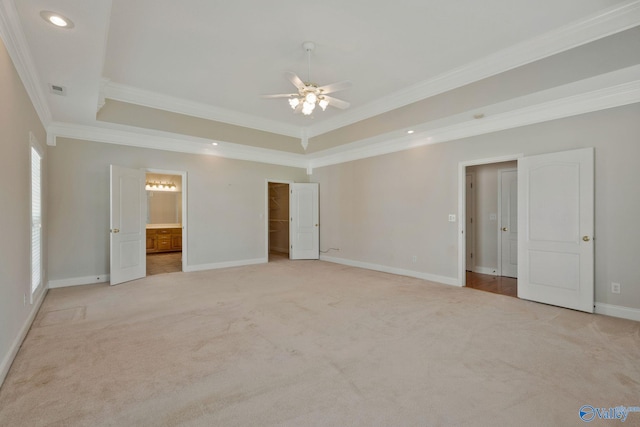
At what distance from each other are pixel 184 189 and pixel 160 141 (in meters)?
1.01

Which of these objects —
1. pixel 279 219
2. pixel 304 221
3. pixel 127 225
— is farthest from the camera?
pixel 279 219

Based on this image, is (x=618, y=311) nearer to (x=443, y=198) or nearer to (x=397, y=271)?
(x=443, y=198)

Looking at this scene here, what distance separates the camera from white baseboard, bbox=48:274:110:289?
16.0ft

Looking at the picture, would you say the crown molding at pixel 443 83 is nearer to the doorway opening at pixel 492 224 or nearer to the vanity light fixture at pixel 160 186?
the doorway opening at pixel 492 224

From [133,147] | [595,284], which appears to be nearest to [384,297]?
[595,284]

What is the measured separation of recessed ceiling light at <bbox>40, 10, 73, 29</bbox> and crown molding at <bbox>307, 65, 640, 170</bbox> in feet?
14.2

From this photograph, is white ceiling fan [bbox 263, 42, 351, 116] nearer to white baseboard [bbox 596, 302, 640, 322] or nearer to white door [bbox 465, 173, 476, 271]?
white door [bbox 465, 173, 476, 271]

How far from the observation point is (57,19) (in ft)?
7.30

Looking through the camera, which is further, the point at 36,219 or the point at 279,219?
the point at 279,219

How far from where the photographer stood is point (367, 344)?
9.27ft

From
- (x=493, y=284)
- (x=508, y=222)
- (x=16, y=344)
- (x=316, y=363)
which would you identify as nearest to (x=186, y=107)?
(x=16, y=344)

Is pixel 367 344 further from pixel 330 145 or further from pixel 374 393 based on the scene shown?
pixel 330 145

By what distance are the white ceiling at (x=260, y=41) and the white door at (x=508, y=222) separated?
9.07ft

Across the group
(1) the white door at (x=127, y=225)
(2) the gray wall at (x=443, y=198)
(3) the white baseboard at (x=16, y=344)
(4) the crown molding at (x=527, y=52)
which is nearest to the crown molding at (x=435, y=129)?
(2) the gray wall at (x=443, y=198)
